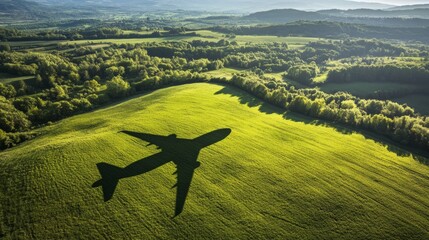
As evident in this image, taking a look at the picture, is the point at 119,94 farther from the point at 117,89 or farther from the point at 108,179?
the point at 108,179

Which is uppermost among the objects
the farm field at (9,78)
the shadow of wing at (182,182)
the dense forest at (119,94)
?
the shadow of wing at (182,182)

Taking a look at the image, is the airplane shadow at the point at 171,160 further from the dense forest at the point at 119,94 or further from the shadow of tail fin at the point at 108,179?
the dense forest at the point at 119,94

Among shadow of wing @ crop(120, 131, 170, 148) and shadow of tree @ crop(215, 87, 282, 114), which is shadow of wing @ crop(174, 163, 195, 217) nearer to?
shadow of wing @ crop(120, 131, 170, 148)

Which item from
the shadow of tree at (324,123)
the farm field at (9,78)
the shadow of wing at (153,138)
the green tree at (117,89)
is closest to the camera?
the shadow of wing at (153,138)

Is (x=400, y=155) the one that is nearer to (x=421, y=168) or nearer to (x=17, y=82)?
(x=421, y=168)

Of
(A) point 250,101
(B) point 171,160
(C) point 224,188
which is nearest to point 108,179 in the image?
(B) point 171,160

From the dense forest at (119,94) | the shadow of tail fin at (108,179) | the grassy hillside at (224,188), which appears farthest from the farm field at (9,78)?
the shadow of tail fin at (108,179)
